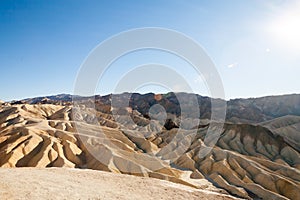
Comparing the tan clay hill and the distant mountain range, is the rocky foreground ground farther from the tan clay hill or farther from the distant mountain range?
the distant mountain range

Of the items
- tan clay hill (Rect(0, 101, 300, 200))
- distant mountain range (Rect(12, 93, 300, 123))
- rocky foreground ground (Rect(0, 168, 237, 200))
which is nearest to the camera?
rocky foreground ground (Rect(0, 168, 237, 200))

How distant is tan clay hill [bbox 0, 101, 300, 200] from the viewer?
3603 centimetres

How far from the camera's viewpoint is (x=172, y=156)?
5812cm

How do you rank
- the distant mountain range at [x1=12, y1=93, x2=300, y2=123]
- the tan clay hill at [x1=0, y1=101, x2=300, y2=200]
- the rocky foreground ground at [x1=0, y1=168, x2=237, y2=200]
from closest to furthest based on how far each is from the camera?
1. the rocky foreground ground at [x1=0, y1=168, x2=237, y2=200]
2. the tan clay hill at [x1=0, y1=101, x2=300, y2=200]
3. the distant mountain range at [x1=12, y1=93, x2=300, y2=123]

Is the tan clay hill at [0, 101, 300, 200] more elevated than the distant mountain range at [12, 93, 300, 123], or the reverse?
the distant mountain range at [12, 93, 300, 123]

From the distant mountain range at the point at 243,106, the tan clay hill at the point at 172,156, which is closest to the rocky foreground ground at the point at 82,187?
the tan clay hill at the point at 172,156

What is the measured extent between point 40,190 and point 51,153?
24460 mm

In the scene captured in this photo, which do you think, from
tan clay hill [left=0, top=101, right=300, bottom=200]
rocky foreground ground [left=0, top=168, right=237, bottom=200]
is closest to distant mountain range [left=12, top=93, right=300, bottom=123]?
tan clay hill [left=0, top=101, right=300, bottom=200]

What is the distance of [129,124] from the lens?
314 feet

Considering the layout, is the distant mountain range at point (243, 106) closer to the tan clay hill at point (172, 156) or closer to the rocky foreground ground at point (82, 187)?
the tan clay hill at point (172, 156)

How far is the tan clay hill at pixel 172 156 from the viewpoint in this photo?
36031mm

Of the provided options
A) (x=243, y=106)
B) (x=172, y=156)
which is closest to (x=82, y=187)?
(x=172, y=156)

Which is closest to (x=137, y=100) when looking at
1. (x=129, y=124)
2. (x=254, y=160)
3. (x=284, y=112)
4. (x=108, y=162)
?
(x=129, y=124)

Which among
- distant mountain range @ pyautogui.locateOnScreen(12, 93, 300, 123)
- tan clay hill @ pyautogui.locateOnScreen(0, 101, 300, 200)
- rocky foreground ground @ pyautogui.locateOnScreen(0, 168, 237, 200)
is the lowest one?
tan clay hill @ pyautogui.locateOnScreen(0, 101, 300, 200)
